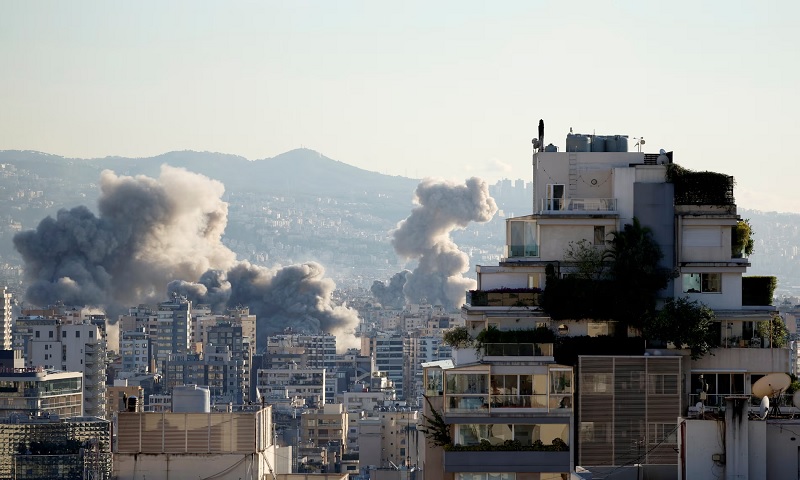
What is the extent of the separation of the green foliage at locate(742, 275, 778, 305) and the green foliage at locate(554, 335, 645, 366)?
2036 millimetres

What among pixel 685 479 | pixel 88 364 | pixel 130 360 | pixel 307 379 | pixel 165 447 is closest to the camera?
pixel 685 479

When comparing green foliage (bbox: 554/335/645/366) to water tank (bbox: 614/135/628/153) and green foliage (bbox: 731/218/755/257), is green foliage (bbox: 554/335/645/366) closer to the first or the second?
green foliage (bbox: 731/218/755/257)

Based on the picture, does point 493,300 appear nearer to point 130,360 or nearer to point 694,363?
point 694,363

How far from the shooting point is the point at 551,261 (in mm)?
31328

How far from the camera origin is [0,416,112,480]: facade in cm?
7331

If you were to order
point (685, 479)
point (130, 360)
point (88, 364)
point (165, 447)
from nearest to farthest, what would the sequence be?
point (685, 479), point (165, 447), point (88, 364), point (130, 360)

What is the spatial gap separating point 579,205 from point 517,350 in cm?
323

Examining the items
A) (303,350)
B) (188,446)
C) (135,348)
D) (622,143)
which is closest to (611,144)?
(622,143)

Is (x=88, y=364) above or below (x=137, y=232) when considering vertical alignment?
below

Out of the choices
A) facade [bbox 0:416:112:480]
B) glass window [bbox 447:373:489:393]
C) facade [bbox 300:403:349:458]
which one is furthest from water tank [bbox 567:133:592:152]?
facade [bbox 300:403:349:458]

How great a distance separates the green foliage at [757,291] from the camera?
101ft

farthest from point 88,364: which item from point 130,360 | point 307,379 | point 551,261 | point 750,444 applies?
point 750,444

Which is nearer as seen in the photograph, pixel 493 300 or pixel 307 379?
pixel 493 300

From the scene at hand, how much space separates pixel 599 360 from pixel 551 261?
236cm
